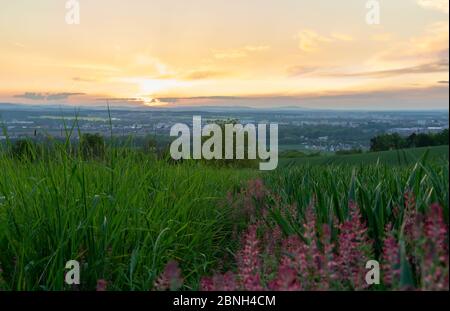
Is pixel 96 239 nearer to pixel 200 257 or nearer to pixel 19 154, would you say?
pixel 200 257

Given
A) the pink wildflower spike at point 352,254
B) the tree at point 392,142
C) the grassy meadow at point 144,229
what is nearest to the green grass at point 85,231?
the grassy meadow at point 144,229

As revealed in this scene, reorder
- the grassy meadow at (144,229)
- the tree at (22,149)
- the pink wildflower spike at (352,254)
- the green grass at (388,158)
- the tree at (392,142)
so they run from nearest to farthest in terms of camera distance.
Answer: the pink wildflower spike at (352,254), the grassy meadow at (144,229), the green grass at (388,158), the tree at (392,142), the tree at (22,149)

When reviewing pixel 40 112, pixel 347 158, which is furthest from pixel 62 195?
pixel 347 158

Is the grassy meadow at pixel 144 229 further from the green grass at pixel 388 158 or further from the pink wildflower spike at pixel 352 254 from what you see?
the green grass at pixel 388 158

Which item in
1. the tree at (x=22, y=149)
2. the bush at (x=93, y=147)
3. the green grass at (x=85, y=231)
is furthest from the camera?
the bush at (x=93, y=147)

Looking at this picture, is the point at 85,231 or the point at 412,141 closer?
the point at 85,231

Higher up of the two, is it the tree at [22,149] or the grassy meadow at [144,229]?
the tree at [22,149]

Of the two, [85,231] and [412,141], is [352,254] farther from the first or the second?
[412,141]

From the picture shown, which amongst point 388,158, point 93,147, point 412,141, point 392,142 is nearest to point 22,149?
point 93,147

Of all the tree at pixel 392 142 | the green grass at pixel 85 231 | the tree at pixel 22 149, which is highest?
the tree at pixel 392 142

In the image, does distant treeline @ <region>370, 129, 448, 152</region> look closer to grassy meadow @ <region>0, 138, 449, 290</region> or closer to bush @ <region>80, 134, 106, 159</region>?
grassy meadow @ <region>0, 138, 449, 290</region>

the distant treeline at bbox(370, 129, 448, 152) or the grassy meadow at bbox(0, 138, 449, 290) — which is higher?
the distant treeline at bbox(370, 129, 448, 152)

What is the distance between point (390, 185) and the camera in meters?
4.02

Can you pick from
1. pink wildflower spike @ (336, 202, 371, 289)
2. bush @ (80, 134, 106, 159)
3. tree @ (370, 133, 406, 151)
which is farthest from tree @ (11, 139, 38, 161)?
pink wildflower spike @ (336, 202, 371, 289)
